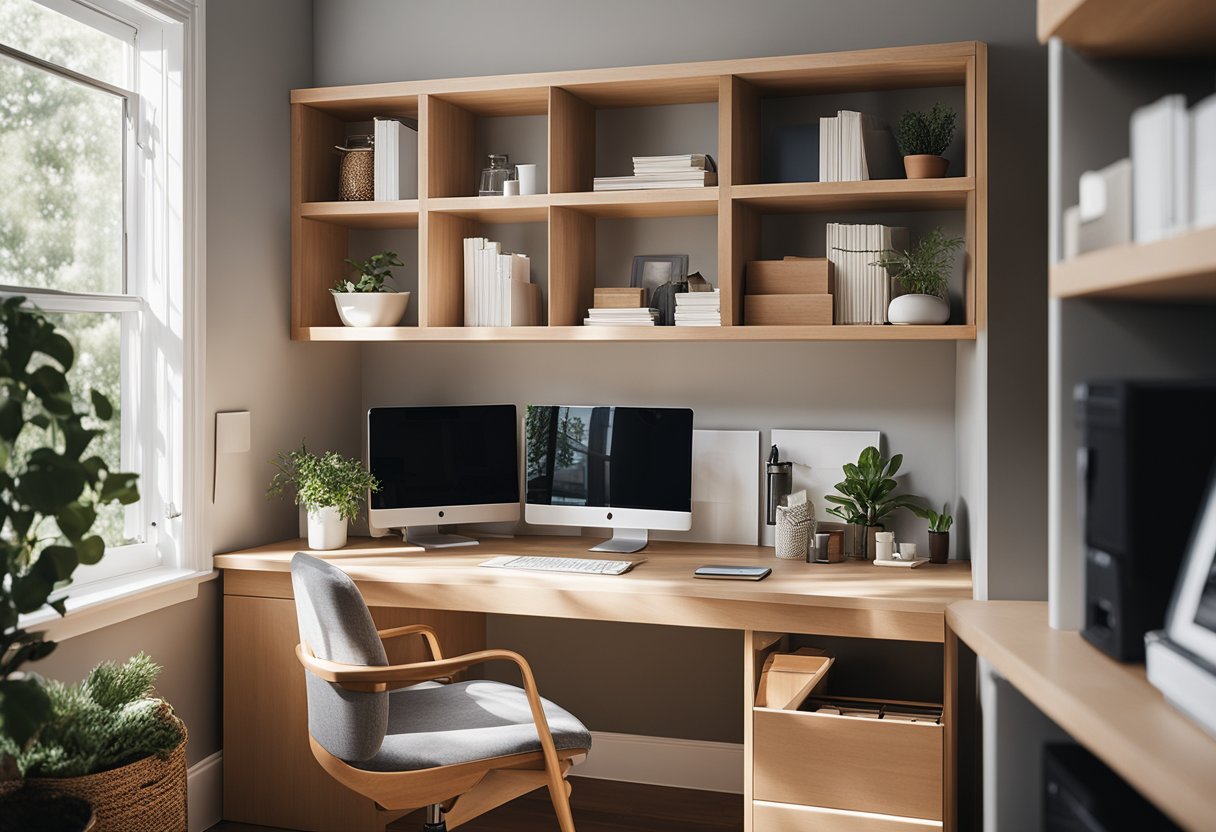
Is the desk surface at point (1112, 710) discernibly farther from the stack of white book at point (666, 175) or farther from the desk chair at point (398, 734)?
the stack of white book at point (666, 175)

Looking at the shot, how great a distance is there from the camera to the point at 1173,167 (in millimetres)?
1264

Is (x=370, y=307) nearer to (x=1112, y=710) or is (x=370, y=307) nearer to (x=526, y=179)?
(x=526, y=179)

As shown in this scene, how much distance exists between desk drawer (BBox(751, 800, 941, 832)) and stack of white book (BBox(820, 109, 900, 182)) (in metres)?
1.67

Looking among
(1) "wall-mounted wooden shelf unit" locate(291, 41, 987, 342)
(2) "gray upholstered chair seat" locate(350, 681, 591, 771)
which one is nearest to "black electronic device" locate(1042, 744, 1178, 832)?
(2) "gray upholstered chair seat" locate(350, 681, 591, 771)

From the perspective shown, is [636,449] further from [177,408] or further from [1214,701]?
[1214,701]

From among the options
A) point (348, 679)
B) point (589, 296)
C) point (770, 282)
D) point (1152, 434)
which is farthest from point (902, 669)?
point (1152, 434)

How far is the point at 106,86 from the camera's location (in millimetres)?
2832

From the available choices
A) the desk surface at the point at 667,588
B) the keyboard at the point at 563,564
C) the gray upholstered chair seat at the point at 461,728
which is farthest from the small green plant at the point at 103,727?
the keyboard at the point at 563,564

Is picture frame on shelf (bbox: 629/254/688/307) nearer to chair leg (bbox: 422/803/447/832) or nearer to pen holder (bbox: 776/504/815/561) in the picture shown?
pen holder (bbox: 776/504/815/561)

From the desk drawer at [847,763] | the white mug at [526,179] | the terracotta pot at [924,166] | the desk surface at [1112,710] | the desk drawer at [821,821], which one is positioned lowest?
the desk drawer at [821,821]

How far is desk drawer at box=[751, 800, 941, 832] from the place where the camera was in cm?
253

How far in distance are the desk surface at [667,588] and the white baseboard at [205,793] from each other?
517 millimetres

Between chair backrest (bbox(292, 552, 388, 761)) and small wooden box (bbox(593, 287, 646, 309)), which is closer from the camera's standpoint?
chair backrest (bbox(292, 552, 388, 761))

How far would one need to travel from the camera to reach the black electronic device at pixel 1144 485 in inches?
56.0
